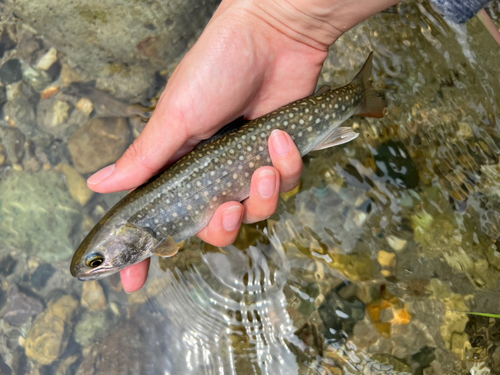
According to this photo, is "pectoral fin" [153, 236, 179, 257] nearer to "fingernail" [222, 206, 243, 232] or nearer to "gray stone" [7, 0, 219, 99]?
"fingernail" [222, 206, 243, 232]

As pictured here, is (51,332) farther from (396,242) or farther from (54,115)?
(396,242)

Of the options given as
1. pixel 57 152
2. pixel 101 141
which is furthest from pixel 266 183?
pixel 57 152

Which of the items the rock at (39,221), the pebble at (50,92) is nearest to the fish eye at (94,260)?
the rock at (39,221)

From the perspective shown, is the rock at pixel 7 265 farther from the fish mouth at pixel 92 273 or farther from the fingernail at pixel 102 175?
the fingernail at pixel 102 175

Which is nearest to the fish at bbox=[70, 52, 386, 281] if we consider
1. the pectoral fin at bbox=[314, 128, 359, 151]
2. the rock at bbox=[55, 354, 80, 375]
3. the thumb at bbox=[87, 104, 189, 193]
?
the thumb at bbox=[87, 104, 189, 193]

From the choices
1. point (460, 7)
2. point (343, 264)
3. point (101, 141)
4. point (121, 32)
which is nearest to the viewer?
point (460, 7)

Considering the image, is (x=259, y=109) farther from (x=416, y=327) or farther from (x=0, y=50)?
(x=0, y=50)

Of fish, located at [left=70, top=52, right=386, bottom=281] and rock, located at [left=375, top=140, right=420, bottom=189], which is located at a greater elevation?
fish, located at [left=70, top=52, right=386, bottom=281]

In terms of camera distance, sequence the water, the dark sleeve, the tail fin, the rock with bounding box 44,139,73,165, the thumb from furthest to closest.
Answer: the rock with bounding box 44,139,73,165 < the water < the tail fin < the thumb < the dark sleeve
